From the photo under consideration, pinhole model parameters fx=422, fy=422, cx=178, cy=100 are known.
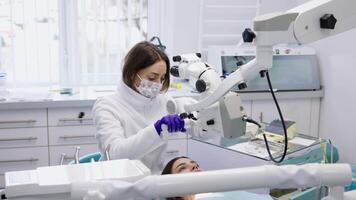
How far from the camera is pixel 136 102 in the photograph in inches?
79.7

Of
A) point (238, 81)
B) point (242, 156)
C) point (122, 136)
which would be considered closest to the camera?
point (238, 81)

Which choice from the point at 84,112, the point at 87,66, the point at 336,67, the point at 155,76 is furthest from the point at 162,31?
the point at 155,76

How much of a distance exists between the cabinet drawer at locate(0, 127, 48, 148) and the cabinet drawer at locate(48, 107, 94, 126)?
0.31ft

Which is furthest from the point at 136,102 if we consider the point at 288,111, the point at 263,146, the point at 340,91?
the point at 340,91

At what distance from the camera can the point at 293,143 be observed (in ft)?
6.91

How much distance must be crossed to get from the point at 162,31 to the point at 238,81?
241 cm

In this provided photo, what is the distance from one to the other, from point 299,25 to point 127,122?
3.52 ft

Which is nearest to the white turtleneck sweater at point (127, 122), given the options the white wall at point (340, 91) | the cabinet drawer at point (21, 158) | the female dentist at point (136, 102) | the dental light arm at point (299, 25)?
the female dentist at point (136, 102)

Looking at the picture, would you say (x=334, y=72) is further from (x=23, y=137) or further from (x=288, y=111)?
(x=23, y=137)

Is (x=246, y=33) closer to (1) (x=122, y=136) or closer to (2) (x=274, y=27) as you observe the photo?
(2) (x=274, y=27)

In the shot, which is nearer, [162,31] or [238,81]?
[238,81]

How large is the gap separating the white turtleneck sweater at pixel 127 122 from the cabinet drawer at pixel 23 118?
98 cm

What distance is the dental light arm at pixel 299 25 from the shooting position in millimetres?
1122

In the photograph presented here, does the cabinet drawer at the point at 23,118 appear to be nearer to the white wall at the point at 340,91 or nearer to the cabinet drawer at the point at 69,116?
the cabinet drawer at the point at 69,116
